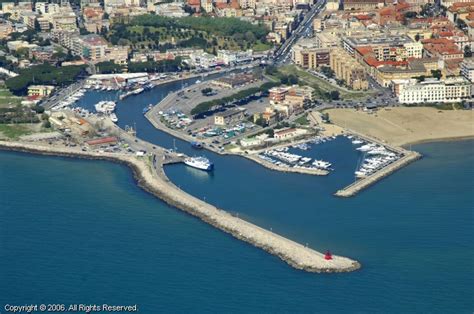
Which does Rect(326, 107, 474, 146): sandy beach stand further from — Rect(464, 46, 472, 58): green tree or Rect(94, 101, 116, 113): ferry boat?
Rect(464, 46, 472, 58): green tree

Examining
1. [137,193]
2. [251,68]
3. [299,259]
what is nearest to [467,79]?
[251,68]

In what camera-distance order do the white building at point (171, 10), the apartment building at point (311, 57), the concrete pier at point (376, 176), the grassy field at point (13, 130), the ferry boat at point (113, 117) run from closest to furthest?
1. the concrete pier at point (376, 176)
2. the grassy field at point (13, 130)
3. the ferry boat at point (113, 117)
4. the apartment building at point (311, 57)
5. the white building at point (171, 10)

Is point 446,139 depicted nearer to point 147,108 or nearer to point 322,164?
point 322,164

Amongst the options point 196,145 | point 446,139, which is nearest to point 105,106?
point 196,145

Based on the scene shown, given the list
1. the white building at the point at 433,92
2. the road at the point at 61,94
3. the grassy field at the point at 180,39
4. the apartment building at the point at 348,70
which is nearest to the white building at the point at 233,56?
the grassy field at the point at 180,39

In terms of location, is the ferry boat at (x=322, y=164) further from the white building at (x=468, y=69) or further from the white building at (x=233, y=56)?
the white building at (x=233, y=56)

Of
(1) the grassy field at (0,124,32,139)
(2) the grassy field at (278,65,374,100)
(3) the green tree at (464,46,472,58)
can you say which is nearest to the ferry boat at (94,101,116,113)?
(1) the grassy field at (0,124,32,139)

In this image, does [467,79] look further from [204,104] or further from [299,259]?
[299,259]
